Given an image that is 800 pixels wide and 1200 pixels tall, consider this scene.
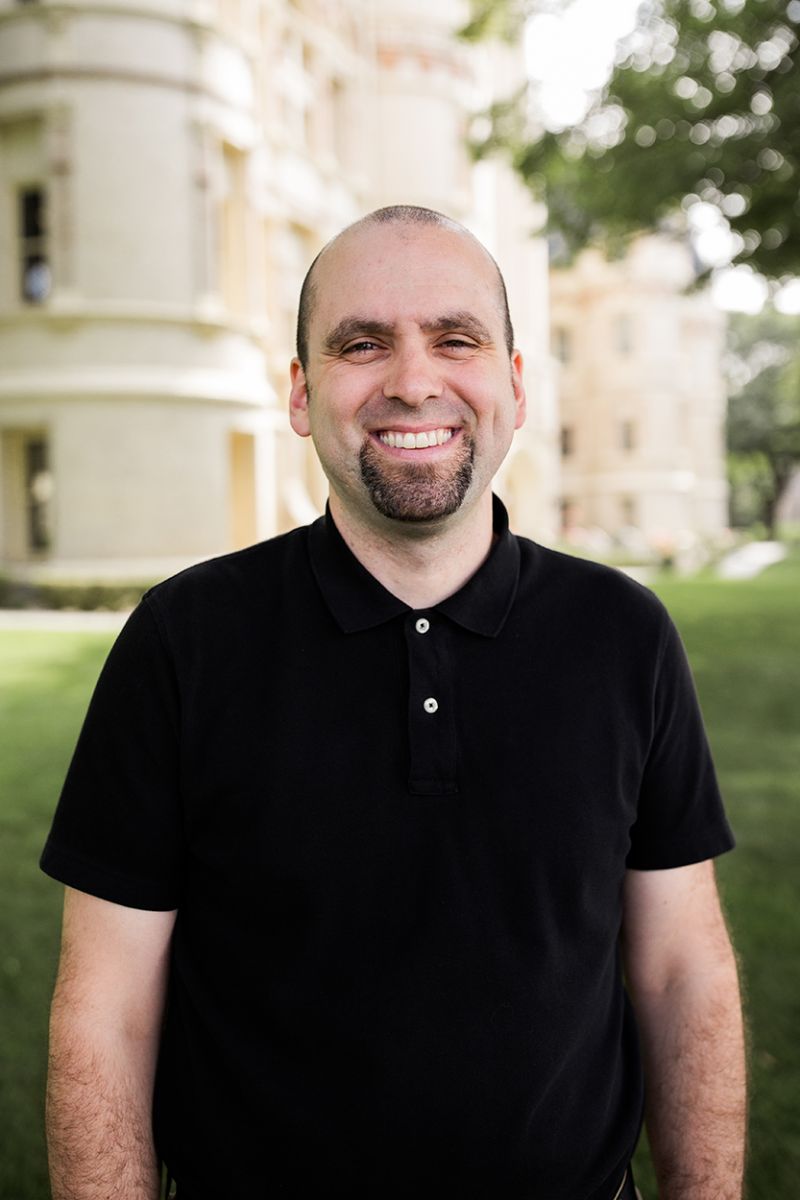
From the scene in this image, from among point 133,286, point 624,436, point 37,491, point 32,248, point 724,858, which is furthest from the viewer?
point 624,436

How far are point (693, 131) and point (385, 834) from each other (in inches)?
563

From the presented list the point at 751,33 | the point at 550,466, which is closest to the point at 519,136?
the point at 751,33

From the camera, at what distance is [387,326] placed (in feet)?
7.26

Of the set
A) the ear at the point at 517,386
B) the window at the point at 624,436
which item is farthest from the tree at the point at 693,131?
the window at the point at 624,436

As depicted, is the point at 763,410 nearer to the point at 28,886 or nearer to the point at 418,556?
the point at 28,886

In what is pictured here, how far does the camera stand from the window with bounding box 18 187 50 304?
2228cm

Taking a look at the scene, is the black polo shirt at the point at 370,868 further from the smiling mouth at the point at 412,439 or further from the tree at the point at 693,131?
the tree at the point at 693,131

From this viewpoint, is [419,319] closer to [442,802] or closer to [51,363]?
[442,802]

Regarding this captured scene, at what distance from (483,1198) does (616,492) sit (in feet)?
171

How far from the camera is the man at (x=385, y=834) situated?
6.73 feet

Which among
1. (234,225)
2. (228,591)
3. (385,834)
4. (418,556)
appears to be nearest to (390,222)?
(418,556)

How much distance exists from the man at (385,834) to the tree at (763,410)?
52.8 m

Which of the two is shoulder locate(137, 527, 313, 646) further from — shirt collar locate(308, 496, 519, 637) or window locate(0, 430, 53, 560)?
window locate(0, 430, 53, 560)

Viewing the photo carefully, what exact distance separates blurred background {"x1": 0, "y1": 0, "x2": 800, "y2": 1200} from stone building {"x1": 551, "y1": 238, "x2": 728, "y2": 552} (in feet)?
43.6
